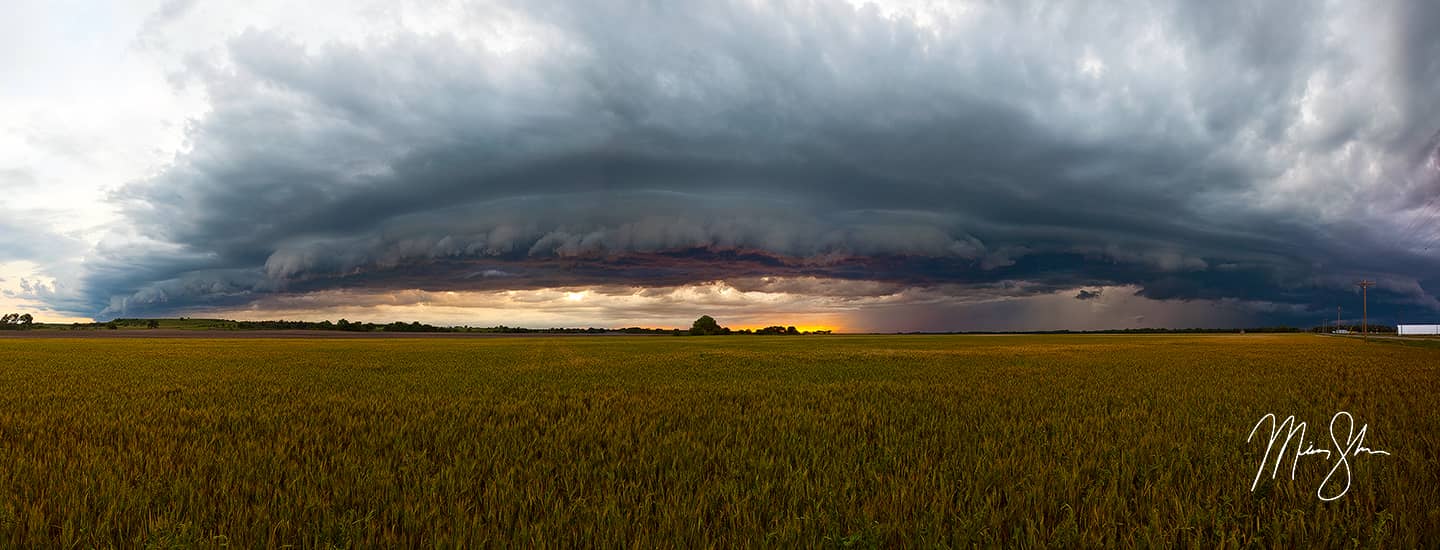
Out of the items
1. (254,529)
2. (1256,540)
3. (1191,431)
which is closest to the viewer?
(1256,540)

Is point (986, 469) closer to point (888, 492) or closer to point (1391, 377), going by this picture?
point (888, 492)

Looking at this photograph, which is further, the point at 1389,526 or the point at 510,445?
the point at 510,445

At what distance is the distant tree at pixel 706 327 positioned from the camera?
151 metres

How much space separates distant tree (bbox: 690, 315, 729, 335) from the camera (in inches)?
5930

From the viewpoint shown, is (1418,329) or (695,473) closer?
(695,473)

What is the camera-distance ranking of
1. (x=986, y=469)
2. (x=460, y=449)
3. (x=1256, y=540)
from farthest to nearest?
(x=460, y=449) → (x=986, y=469) → (x=1256, y=540)

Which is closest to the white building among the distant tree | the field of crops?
the distant tree

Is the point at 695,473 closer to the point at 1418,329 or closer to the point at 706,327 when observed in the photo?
the point at 706,327

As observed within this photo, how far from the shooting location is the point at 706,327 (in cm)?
15200

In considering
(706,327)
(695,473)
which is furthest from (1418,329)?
(695,473)

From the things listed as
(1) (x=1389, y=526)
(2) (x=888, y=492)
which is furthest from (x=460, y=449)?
(1) (x=1389, y=526)

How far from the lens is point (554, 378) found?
19703 mm

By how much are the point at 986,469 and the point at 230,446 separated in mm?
8855

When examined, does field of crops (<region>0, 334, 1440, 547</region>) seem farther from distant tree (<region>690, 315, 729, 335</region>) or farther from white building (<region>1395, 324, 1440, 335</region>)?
white building (<region>1395, 324, 1440, 335</region>)
